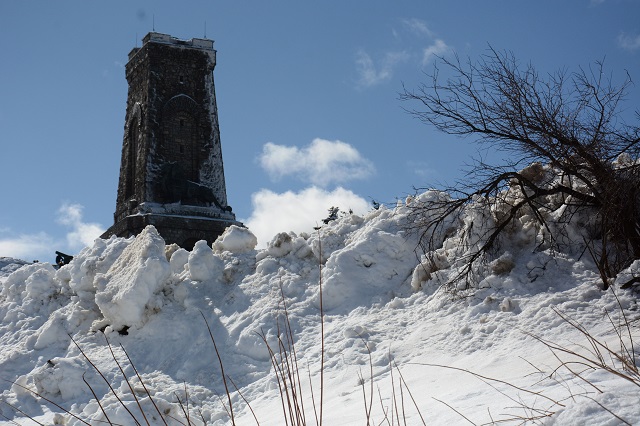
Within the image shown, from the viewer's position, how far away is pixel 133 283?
8609 millimetres

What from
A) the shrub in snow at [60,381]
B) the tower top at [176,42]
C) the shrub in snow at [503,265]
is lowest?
the shrub in snow at [60,381]

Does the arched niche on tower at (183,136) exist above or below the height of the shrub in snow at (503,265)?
above

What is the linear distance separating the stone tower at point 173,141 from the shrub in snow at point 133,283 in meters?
10.7

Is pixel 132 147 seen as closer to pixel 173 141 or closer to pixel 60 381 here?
pixel 173 141

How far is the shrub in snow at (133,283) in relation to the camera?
334 inches

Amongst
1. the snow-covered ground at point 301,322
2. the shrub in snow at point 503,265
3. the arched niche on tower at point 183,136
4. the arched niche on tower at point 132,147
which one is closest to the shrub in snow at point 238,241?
the snow-covered ground at point 301,322

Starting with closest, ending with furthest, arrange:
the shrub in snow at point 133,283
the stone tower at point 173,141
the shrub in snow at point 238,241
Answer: the shrub in snow at point 133,283 → the shrub in snow at point 238,241 → the stone tower at point 173,141

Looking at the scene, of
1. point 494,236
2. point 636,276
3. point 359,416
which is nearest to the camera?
point 359,416

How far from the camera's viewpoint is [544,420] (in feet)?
9.38

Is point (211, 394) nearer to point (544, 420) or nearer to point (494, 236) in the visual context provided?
point (494, 236)

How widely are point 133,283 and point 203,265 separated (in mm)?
1002

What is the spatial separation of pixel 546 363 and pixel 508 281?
1877 mm

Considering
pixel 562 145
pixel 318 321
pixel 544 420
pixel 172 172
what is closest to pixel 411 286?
pixel 318 321

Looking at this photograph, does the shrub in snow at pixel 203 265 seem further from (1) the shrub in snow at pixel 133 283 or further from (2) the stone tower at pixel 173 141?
(2) the stone tower at pixel 173 141
